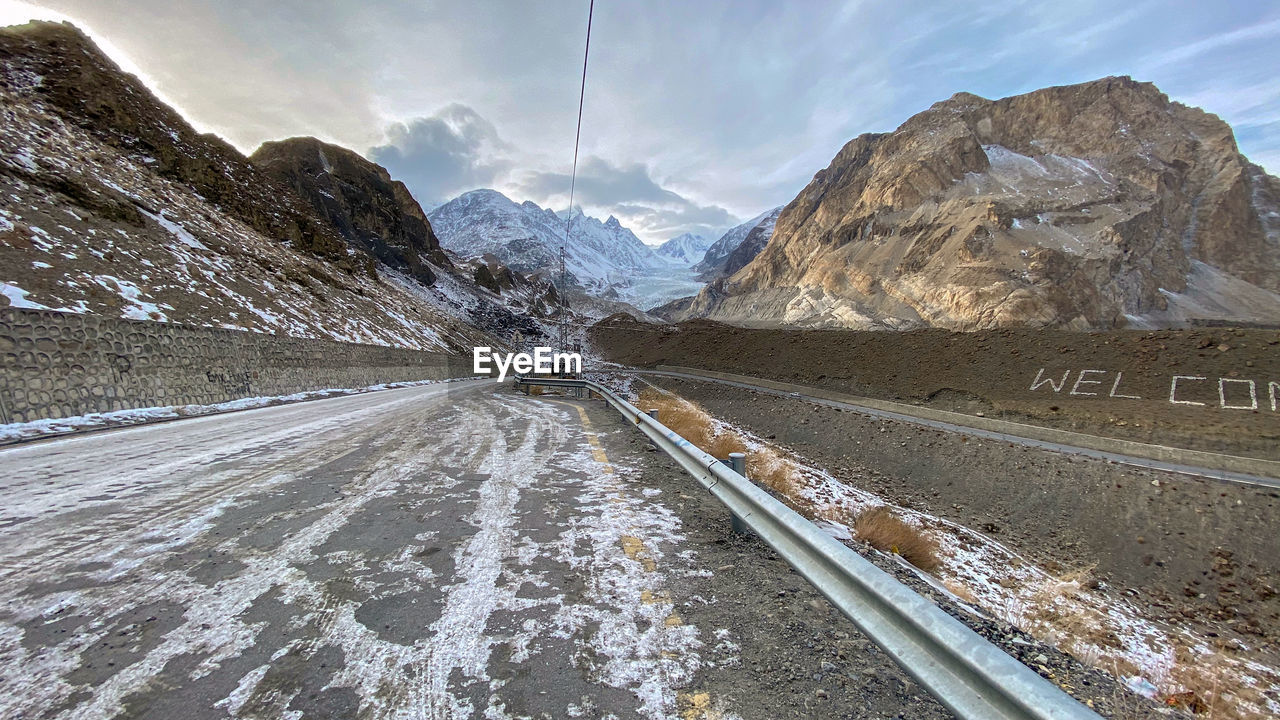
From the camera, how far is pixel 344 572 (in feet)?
9.25

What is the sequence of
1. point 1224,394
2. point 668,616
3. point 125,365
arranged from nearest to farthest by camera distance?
point 668,616
point 125,365
point 1224,394

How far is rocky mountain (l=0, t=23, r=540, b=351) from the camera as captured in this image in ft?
40.5

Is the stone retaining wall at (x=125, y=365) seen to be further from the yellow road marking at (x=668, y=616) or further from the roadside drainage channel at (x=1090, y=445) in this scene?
the roadside drainage channel at (x=1090, y=445)

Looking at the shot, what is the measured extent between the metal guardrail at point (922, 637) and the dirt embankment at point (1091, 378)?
19.3 m

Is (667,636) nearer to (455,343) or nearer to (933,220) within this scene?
(455,343)

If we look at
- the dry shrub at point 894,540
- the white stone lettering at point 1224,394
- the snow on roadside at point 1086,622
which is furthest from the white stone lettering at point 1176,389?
the dry shrub at point 894,540

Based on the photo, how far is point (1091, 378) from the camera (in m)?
18.7

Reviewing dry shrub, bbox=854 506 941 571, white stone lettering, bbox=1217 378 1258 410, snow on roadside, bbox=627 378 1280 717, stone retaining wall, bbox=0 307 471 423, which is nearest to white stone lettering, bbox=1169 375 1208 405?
white stone lettering, bbox=1217 378 1258 410

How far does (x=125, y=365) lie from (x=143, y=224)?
37.3ft

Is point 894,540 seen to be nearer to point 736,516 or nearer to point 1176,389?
point 736,516

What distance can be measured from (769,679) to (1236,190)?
11979cm

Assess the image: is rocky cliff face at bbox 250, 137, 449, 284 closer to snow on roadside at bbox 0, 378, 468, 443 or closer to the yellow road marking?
snow on roadside at bbox 0, 378, 468, 443

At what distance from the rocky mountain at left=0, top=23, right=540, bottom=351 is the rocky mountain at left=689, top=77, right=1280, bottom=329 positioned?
63296mm

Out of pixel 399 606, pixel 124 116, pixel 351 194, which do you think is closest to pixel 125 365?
pixel 399 606
